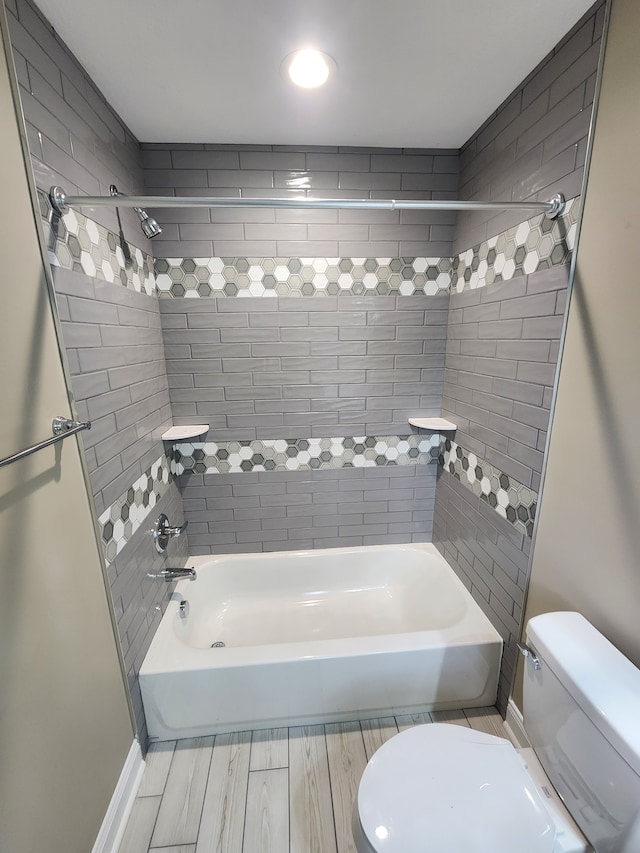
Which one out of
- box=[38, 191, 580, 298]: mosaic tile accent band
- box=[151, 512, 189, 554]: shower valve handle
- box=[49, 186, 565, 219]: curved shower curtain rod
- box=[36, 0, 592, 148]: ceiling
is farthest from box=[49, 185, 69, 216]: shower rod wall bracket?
box=[151, 512, 189, 554]: shower valve handle

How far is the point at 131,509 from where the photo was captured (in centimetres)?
134

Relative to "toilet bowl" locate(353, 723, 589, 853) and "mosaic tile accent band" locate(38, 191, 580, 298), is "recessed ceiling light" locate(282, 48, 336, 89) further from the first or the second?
"toilet bowl" locate(353, 723, 589, 853)

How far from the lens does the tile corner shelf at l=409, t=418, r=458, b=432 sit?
1.79 meters

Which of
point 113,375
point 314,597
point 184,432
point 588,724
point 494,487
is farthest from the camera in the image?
point 314,597

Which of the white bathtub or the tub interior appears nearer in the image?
the white bathtub

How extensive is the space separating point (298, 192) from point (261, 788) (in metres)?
2.47

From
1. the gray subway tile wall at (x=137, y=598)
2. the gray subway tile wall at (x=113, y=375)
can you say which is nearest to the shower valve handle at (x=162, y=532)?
the gray subway tile wall at (x=137, y=598)

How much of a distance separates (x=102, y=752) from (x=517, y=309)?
2046 mm

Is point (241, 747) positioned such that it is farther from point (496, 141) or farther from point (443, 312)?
point (496, 141)

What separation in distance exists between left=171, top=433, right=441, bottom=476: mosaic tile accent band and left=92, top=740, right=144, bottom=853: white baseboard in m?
1.16

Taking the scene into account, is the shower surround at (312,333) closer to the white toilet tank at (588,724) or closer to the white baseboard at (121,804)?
the white baseboard at (121,804)

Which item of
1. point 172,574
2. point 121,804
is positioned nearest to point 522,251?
point 172,574

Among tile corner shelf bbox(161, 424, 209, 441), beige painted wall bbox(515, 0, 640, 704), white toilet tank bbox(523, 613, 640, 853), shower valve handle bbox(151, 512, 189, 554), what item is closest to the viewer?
white toilet tank bbox(523, 613, 640, 853)

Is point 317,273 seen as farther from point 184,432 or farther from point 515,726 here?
point 515,726
